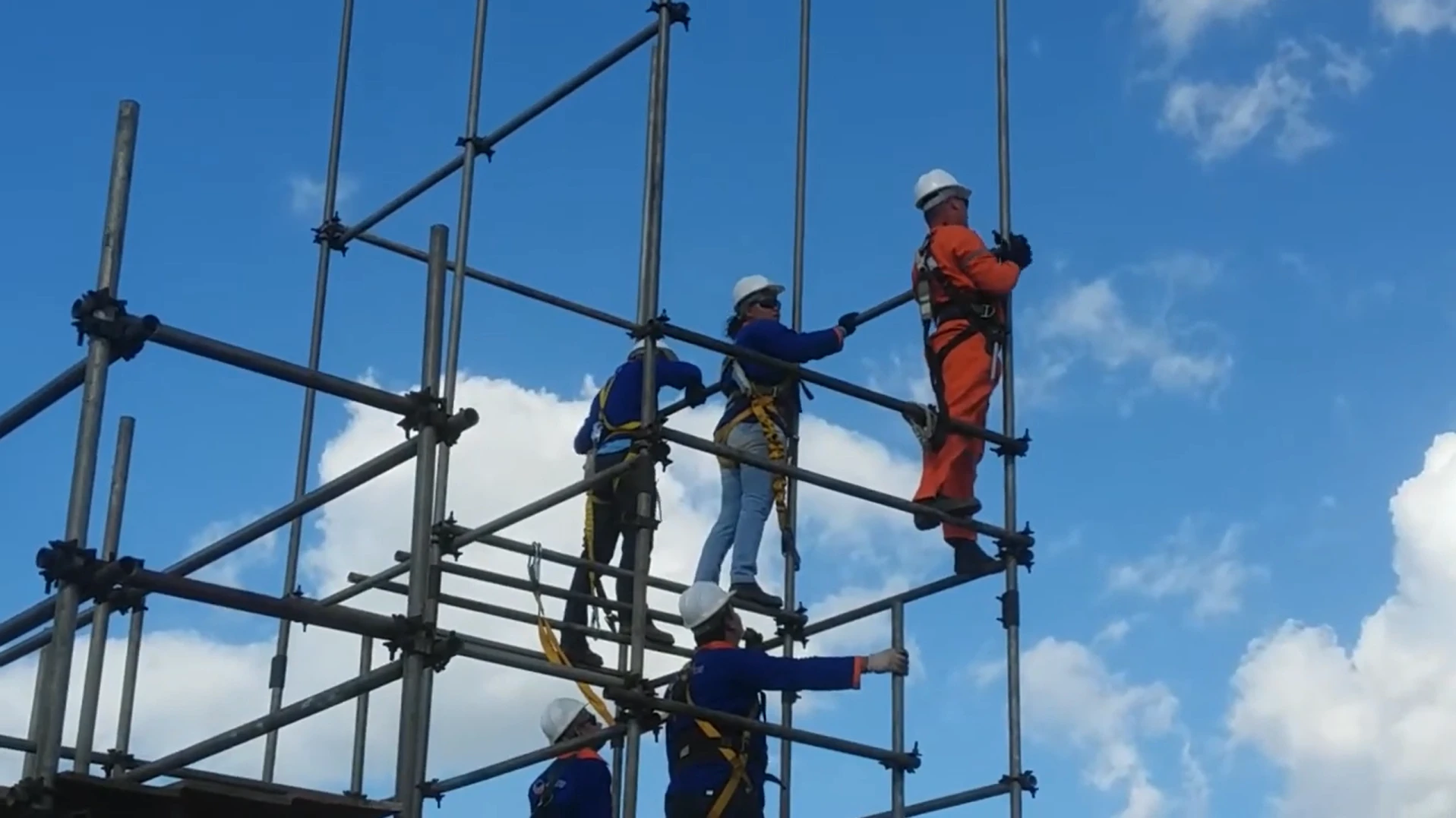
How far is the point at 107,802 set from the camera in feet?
22.7

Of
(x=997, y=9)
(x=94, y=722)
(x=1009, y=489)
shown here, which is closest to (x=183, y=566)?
(x=94, y=722)

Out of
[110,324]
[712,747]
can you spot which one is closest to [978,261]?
[712,747]

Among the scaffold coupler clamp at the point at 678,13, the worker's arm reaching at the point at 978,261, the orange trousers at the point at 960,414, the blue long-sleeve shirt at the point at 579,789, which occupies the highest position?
the scaffold coupler clamp at the point at 678,13

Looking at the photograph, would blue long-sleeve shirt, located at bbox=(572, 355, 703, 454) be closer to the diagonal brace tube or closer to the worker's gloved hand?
the worker's gloved hand

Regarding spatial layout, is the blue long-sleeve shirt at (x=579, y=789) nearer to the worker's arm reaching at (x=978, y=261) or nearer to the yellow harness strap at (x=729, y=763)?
the yellow harness strap at (x=729, y=763)

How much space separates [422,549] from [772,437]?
4649 mm

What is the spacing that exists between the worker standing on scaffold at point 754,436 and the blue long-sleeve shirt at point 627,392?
350mm

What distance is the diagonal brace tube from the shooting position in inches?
303

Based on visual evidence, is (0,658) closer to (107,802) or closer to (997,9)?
(107,802)

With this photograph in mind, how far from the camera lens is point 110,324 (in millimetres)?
7344

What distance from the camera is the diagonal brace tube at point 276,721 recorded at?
7688 millimetres

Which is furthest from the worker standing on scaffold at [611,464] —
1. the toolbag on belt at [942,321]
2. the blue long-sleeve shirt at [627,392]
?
the toolbag on belt at [942,321]

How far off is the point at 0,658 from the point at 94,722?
1.22 meters

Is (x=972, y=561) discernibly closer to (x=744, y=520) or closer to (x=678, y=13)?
(x=744, y=520)
